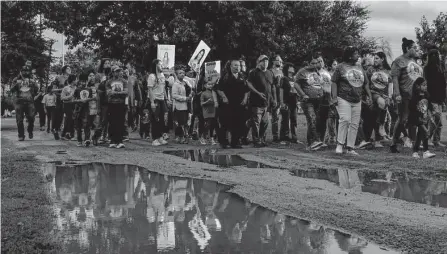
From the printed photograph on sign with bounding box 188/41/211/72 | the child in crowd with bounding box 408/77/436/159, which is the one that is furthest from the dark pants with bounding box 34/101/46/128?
the child in crowd with bounding box 408/77/436/159

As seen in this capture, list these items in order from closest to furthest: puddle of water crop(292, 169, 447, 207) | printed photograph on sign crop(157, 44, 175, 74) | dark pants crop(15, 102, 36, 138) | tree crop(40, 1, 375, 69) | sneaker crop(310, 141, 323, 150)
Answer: puddle of water crop(292, 169, 447, 207) → sneaker crop(310, 141, 323, 150) → dark pants crop(15, 102, 36, 138) → printed photograph on sign crop(157, 44, 175, 74) → tree crop(40, 1, 375, 69)

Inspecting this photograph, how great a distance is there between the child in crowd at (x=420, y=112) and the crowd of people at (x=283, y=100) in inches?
0.7

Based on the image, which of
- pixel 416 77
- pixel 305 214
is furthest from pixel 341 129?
pixel 305 214

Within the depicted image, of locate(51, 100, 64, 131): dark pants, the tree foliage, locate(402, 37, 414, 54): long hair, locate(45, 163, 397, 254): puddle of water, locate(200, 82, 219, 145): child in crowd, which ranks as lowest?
locate(45, 163, 397, 254): puddle of water

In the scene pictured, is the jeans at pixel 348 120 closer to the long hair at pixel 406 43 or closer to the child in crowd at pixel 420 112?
the child in crowd at pixel 420 112

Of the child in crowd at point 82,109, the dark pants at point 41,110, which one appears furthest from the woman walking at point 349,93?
the dark pants at point 41,110

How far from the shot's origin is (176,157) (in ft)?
38.1

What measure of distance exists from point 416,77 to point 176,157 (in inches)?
186

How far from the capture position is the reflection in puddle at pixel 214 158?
10.5 meters

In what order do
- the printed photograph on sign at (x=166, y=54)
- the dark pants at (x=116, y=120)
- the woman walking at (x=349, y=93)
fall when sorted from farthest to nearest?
the printed photograph on sign at (x=166, y=54), the dark pants at (x=116, y=120), the woman walking at (x=349, y=93)

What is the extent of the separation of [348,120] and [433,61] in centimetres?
210

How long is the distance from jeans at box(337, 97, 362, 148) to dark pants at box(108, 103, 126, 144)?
15.7 feet

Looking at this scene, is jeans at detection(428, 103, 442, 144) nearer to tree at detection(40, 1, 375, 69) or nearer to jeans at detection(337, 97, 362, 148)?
jeans at detection(337, 97, 362, 148)

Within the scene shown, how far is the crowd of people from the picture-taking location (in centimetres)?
1188
